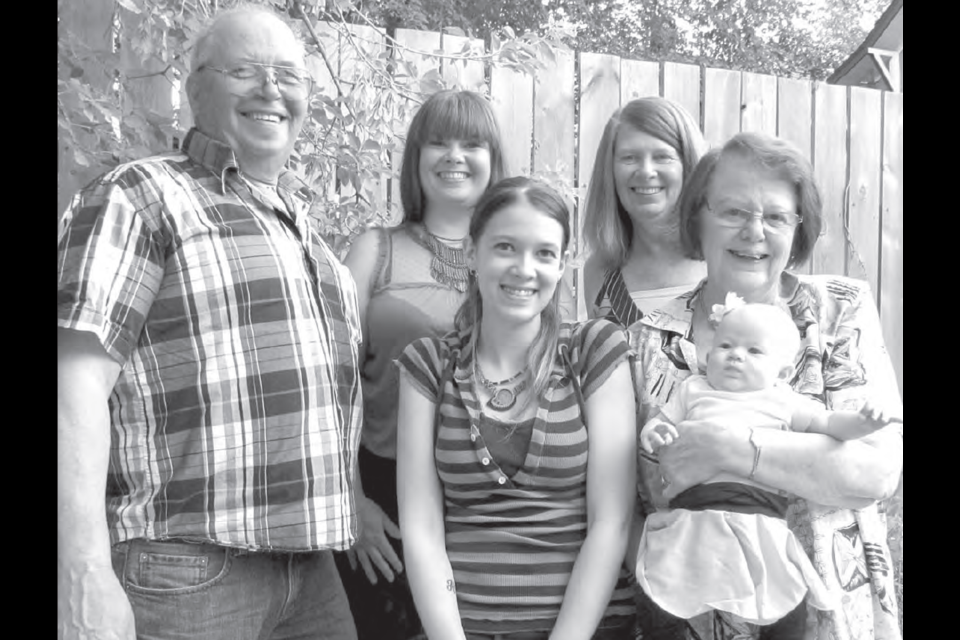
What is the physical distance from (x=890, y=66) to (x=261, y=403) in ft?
23.3

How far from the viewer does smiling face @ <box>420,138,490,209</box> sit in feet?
9.41

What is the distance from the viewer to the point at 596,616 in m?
2.18

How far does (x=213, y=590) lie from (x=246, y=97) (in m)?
1.10

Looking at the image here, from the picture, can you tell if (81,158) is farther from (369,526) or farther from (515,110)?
(515,110)

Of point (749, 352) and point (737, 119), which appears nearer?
point (749, 352)

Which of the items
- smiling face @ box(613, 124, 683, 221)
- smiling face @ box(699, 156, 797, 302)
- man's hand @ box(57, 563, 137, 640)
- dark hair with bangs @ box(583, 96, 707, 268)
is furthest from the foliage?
smiling face @ box(699, 156, 797, 302)

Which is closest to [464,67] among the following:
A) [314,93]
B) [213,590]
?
[314,93]

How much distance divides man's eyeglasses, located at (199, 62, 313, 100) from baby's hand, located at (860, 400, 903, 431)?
1.46 meters

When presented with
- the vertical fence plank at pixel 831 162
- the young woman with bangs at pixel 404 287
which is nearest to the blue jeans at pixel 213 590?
the young woman with bangs at pixel 404 287

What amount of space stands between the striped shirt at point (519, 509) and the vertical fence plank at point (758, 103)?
3512 millimetres

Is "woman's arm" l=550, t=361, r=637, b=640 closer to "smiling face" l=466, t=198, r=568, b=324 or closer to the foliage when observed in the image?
"smiling face" l=466, t=198, r=568, b=324

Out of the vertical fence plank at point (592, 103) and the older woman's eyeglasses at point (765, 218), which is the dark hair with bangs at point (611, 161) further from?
the vertical fence plank at point (592, 103)

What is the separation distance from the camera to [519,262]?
2320 millimetres

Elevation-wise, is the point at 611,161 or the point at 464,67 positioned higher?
the point at 464,67
